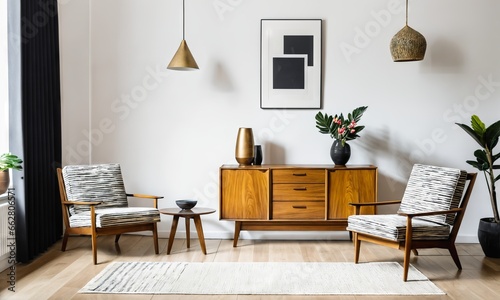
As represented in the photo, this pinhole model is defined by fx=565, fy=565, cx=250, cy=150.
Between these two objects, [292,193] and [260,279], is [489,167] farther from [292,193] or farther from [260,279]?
[260,279]

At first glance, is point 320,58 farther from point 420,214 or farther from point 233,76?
point 420,214

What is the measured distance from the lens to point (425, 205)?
15.5 ft

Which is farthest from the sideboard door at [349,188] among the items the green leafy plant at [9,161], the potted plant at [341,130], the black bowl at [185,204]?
the green leafy plant at [9,161]

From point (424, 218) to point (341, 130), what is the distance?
3.91ft

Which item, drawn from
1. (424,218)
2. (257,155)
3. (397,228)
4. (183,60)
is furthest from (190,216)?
(424,218)

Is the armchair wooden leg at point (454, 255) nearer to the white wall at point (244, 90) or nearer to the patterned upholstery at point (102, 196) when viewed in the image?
the white wall at point (244, 90)

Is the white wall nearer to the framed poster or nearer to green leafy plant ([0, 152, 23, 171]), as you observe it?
the framed poster

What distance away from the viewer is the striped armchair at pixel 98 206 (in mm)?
4781

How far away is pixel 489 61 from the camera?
5727 mm

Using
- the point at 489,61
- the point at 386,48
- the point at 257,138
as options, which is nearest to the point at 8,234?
the point at 257,138

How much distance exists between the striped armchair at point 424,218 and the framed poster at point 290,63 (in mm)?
1422

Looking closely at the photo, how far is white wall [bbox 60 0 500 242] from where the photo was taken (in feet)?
18.8

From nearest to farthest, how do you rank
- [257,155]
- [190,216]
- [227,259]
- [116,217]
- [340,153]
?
1. [116,217]
2. [227,259]
3. [190,216]
4. [340,153]
5. [257,155]

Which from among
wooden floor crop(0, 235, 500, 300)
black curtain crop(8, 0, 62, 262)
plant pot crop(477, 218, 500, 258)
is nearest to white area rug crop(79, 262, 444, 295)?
wooden floor crop(0, 235, 500, 300)
